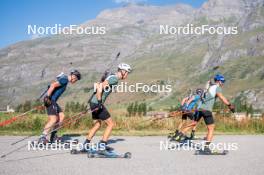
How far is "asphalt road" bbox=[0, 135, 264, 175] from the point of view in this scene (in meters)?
8.61

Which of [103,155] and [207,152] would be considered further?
[207,152]

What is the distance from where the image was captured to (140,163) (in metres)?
9.71

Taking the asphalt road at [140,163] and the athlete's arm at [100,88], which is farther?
the athlete's arm at [100,88]

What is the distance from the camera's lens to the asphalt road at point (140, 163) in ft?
28.2
